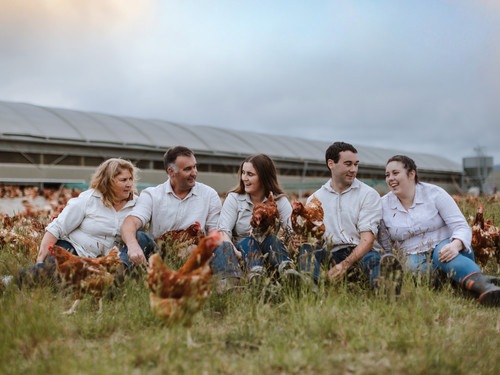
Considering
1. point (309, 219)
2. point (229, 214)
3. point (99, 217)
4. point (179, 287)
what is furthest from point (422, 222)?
point (99, 217)

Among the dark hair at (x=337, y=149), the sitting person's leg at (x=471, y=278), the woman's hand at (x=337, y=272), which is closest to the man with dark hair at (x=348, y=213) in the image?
the dark hair at (x=337, y=149)

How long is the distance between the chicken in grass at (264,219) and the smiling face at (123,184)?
1455mm

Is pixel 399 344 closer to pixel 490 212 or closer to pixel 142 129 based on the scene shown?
pixel 490 212

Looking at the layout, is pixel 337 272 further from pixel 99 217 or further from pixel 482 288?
pixel 99 217

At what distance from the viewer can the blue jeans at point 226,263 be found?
3.84m

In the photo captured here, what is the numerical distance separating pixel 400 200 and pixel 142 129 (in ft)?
61.4

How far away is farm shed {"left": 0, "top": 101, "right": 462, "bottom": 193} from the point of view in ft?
55.2

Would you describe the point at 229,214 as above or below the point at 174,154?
below

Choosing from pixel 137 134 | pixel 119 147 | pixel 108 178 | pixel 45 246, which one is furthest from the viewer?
pixel 137 134

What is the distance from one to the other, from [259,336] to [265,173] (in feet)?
7.22

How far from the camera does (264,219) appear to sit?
4.21m

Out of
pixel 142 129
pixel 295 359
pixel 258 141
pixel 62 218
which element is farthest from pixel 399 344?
pixel 258 141

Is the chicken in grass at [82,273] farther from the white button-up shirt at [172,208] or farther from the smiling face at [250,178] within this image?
the smiling face at [250,178]

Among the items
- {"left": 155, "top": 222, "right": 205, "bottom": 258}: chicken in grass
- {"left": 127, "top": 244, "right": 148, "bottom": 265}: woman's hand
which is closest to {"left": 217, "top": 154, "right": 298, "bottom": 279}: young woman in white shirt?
{"left": 155, "top": 222, "right": 205, "bottom": 258}: chicken in grass
